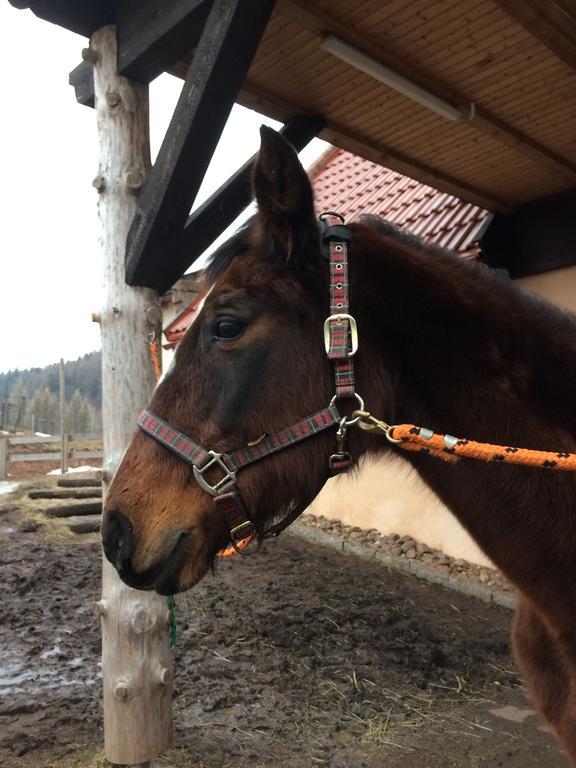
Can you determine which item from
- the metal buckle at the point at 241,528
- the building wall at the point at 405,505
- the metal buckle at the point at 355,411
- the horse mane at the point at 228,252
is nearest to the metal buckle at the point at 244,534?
the metal buckle at the point at 241,528

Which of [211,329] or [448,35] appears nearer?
[211,329]

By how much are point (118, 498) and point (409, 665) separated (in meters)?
3.36

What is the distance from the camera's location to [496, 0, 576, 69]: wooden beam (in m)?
2.99

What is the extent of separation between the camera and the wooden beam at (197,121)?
233 centimetres

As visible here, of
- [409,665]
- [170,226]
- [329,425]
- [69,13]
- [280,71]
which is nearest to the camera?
[329,425]

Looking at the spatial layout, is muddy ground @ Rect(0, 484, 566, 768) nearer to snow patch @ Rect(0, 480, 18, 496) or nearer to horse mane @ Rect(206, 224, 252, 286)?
horse mane @ Rect(206, 224, 252, 286)

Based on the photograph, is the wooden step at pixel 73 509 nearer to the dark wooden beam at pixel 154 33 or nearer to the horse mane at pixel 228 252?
the dark wooden beam at pixel 154 33

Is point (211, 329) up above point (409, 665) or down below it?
above

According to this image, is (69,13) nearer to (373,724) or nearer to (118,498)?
(118,498)

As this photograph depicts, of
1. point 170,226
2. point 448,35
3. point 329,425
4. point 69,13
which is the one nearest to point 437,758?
point 329,425

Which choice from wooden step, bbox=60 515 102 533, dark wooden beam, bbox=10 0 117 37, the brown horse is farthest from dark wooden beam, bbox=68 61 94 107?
wooden step, bbox=60 515 102 533

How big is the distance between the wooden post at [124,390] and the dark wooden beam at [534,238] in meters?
3.59

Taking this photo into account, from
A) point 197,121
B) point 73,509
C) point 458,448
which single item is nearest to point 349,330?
point 458,448

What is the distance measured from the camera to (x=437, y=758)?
3.17 metres
